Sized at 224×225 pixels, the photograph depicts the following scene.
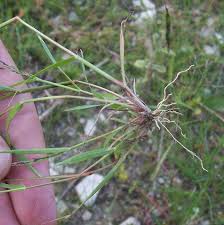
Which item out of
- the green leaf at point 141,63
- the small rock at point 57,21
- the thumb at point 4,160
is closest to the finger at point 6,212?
the thumb at point 4,160

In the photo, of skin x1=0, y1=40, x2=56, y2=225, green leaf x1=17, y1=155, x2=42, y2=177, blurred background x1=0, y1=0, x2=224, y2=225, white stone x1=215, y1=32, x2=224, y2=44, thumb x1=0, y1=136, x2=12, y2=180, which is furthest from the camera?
white stone x1=215, y1=32, x2=224, y2=44

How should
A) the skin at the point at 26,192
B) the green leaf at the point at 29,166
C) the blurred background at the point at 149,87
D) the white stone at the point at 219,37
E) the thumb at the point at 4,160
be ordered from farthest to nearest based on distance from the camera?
1. the white stone at the point at 219,37
2. the blurred background at the point at 149,87
3. the skin at the point at 26,192
4. the thumb at the point at 4,160
5. the green leaf at the point at 29,166

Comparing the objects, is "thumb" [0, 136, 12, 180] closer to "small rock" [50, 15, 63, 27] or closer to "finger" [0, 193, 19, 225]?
"finger" [0, 193, 19, 225]

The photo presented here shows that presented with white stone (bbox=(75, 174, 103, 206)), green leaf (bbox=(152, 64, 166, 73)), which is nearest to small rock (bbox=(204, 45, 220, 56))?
green leaf (bbox=(152, 64, 166, 73))

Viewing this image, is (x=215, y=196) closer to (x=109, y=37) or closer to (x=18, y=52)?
(x=109, y=37)

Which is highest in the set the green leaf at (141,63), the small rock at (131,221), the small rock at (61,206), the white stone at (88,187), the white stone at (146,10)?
the white stone at (146,10)

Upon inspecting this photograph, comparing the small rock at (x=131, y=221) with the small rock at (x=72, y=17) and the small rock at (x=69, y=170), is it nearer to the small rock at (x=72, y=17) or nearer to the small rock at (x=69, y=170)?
the small rock at (x=69, y=170)

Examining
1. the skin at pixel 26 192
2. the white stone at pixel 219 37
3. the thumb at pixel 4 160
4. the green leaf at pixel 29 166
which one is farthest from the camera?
the white stone at pixel 219 37
